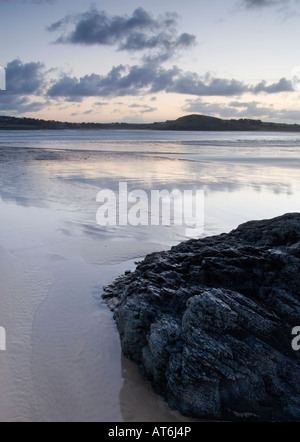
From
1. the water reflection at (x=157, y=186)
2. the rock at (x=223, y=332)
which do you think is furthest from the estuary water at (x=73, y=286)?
the rock at (x=223, y=332)

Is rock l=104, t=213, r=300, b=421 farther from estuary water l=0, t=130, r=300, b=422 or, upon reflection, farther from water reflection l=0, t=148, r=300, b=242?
water reflection l=0, t=148, r=300, b=242

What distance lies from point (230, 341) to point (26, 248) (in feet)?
24.4

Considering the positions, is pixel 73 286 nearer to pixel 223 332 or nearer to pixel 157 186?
pixel 223 332

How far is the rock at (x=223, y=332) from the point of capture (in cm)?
539

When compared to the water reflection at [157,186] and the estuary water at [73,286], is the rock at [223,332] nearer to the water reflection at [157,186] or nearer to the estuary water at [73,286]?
the estuary water at [73,286]

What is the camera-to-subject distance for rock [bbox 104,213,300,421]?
5391mm

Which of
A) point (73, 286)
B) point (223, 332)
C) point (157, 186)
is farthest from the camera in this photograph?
point (157, 186)

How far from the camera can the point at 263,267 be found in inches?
259

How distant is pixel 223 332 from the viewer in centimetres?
564

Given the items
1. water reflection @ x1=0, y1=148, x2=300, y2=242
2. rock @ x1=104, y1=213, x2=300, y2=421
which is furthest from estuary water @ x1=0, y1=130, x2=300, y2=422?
rock @ x1=104, y1=213, x2=300, y2=421

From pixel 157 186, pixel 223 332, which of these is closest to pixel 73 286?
pixel 223 332

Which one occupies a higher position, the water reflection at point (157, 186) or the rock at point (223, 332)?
the water reflection at point (157, 186)

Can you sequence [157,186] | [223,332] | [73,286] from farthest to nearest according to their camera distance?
[157,186], [73,286], [223,332]
